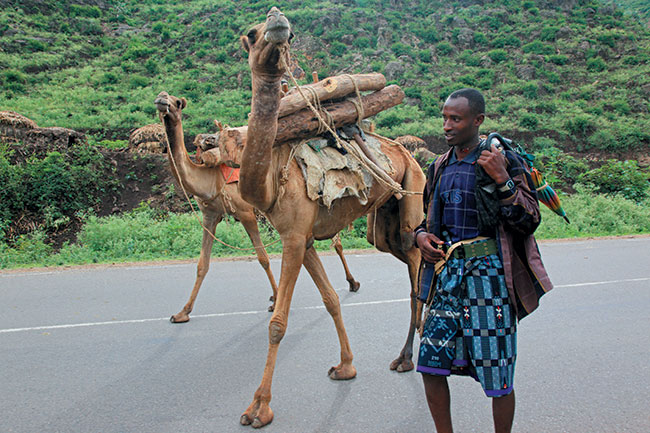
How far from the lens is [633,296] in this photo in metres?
7.10

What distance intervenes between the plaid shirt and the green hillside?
83.5ft

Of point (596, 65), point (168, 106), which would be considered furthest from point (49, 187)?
point (596, 65)

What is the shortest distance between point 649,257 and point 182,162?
9.37 meters

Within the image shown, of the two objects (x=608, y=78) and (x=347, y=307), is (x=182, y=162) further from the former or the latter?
(x=608, y=78)

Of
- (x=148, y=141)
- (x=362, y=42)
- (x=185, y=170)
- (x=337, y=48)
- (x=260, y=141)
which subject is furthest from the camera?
(x=362, y=42)

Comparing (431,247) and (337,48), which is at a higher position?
(337,48)

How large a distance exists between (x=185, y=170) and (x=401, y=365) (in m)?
3.31

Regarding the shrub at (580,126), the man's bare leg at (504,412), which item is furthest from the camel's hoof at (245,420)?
the shrub at (580,126)

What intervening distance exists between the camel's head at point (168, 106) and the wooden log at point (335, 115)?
1651 mm

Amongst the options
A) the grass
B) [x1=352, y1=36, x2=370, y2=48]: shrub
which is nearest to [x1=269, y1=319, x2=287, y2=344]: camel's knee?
the grass

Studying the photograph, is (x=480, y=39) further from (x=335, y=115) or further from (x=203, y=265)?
(x=335, y=115)

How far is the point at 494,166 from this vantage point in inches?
99.0

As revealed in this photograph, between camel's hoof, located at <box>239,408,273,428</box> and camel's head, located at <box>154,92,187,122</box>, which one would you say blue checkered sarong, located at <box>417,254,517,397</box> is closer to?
camel's hoof, located at <box>239,408,273,428</box>

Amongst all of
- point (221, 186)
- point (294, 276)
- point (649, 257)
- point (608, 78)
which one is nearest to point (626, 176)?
point (649, 257)
